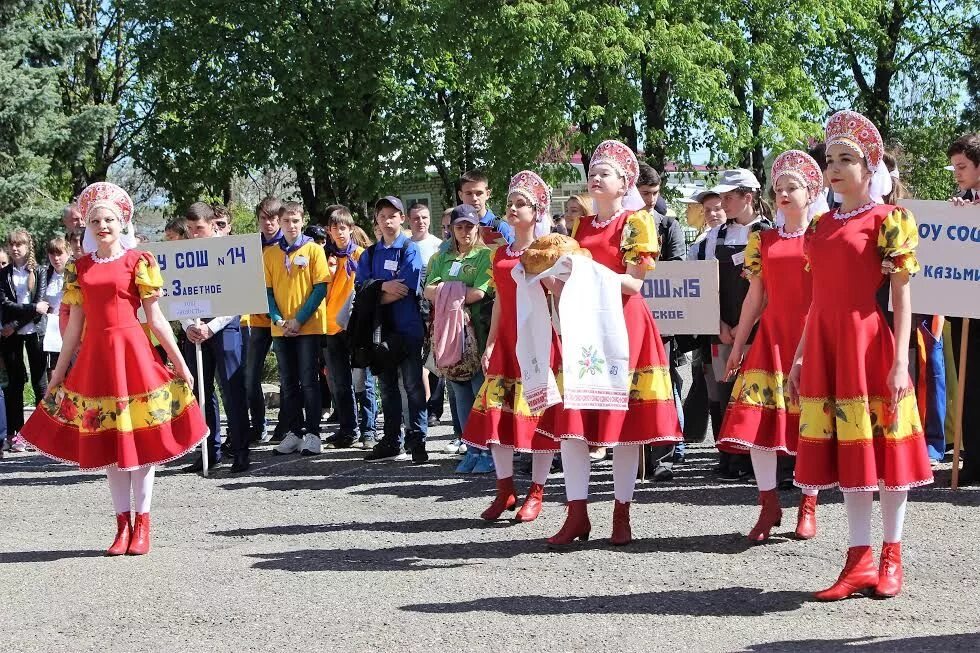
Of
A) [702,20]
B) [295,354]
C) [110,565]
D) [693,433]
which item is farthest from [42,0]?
[110,565]

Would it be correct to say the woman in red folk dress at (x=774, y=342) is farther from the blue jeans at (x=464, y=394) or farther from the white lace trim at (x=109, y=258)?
the white lace trim at (x=109, y=258)

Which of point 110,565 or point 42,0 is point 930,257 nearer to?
point 110,565

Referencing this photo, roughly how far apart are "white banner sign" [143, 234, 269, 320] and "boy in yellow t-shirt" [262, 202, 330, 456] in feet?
2.87

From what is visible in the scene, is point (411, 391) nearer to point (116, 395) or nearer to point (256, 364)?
point (256, 364)

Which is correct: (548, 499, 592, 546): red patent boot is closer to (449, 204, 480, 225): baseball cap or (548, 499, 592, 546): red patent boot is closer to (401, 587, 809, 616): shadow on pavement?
(401, 587, 809, 616): shadow on pavement

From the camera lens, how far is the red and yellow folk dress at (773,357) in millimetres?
7340

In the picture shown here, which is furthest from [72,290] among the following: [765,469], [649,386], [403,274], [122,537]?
[765,469]

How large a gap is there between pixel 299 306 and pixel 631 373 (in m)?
5.19

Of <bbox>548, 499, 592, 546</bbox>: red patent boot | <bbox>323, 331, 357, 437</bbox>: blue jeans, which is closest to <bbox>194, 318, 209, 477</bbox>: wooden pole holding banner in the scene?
<bbox>323, 331, 357, 437</bbox>: blue jeans

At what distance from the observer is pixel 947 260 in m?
8.59

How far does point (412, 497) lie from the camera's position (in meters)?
9.36

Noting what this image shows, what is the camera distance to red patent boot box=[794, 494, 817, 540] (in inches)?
288

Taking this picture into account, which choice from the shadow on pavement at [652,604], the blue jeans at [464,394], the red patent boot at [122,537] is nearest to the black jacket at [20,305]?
the blue jeans at [464,394]

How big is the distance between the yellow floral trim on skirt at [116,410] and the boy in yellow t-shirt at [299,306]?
13.1 feet
